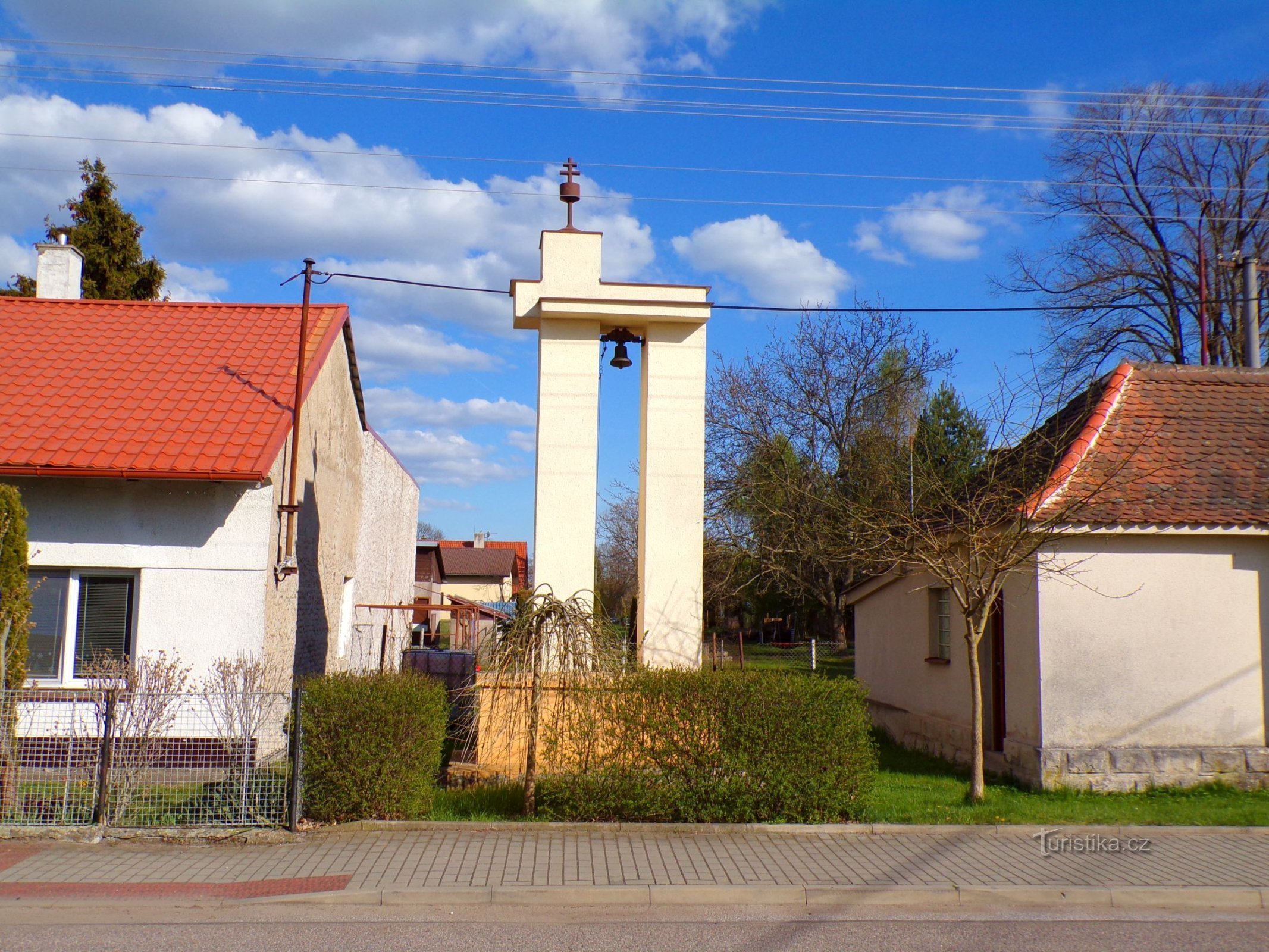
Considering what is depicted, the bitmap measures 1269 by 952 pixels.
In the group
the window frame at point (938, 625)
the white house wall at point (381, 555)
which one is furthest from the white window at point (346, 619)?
the window frame at point (938, 625)

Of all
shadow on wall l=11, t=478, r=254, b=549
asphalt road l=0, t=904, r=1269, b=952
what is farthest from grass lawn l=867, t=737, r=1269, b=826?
shadow on wall l=11, t=478, r=254, b=549

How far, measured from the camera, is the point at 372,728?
28.6 feet

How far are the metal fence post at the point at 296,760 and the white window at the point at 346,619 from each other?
9.83 metres

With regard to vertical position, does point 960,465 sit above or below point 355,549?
above

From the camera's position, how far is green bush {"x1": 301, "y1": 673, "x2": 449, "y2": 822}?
8688 mm

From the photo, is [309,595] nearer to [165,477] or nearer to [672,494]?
[165,477]

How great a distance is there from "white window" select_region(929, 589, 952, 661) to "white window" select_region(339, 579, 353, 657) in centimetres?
1033

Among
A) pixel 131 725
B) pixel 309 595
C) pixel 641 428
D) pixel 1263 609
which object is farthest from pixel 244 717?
pixel 1263 609

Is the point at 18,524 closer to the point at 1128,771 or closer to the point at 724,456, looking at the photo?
the point at 1128,771

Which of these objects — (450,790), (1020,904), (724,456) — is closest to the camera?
(1020,904)

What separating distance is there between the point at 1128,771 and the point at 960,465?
39.3 feet

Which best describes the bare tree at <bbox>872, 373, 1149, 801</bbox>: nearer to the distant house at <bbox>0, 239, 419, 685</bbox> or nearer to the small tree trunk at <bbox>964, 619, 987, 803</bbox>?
the small tree trunk at <bbox>964, 619, 987, 803</bbox>

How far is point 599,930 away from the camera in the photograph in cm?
674

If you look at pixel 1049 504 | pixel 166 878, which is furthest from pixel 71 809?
pixel 1049 504
